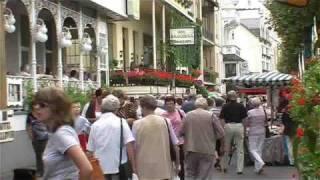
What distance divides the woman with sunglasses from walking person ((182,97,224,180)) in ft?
21.8

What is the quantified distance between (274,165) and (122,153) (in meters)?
10.1

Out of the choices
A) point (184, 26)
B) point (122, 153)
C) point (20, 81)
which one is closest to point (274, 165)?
point (20, 81)

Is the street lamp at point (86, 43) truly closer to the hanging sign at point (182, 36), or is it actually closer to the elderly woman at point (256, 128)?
the elderly woman at point (256, 128)

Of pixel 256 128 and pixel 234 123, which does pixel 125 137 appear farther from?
pixel 256 128

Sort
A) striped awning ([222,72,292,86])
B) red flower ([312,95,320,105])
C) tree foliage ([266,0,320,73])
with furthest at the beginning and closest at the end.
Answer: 1. striped awning ([222,72,292,86])
2. tree foliage ([266,0,320,73])
3. red flower ([312,95,320,105])

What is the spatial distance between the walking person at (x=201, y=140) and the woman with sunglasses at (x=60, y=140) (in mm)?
6657

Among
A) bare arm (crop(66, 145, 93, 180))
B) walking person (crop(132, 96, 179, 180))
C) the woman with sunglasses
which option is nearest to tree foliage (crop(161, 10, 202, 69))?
walking person (crop(132, 96, 179, 180))

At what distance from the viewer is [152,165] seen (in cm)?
1009

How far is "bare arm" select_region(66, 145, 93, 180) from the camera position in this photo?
17.9 ft

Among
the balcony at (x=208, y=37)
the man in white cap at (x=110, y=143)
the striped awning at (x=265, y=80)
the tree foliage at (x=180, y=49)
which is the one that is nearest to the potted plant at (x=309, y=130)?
the man in white cap at (x=110, y=143)

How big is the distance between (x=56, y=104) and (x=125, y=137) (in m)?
4.04

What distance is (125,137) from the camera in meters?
9.55

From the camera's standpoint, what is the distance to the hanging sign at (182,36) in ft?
117

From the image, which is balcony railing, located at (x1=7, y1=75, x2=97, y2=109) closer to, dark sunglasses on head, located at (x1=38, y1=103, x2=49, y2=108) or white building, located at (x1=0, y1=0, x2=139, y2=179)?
white building, located at (x1=0, y1=0, x2=139, y2=179)
